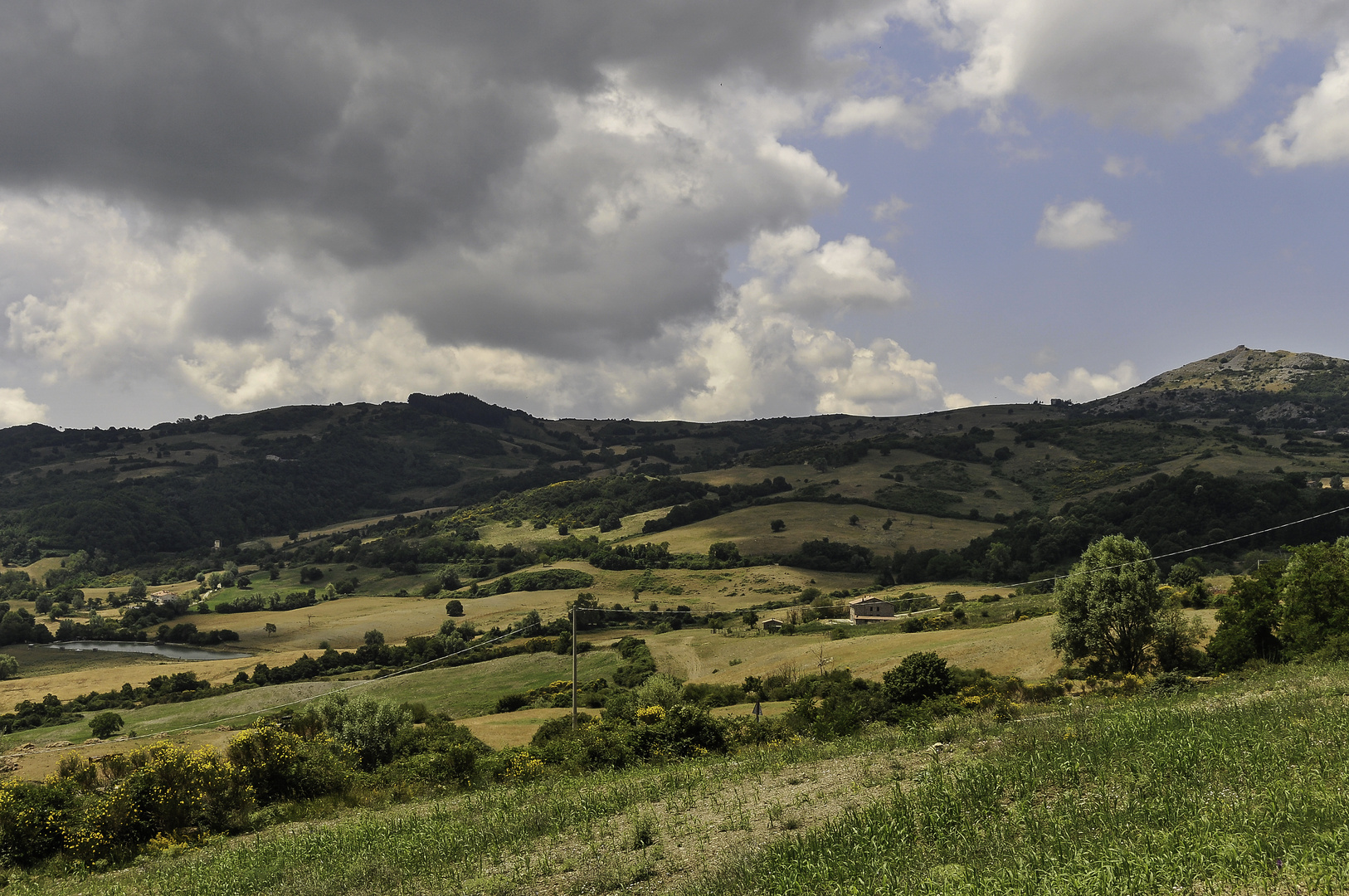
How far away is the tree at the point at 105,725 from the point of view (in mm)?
60812

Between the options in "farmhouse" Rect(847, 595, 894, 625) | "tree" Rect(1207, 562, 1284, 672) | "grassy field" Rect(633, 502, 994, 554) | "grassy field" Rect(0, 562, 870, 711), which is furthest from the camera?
"grassy field" Rect(633, 502, 994, 554)

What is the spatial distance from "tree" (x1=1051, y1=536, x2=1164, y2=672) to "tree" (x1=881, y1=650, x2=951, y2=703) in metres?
11.9

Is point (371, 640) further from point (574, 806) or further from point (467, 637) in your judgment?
point (574, 806)

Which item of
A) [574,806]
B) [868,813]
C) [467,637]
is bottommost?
[467,637]

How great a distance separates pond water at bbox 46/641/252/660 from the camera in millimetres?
117644

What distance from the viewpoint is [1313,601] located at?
36.0m

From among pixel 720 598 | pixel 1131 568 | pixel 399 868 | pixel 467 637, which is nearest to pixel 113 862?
pixel 399 868

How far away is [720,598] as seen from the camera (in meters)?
118

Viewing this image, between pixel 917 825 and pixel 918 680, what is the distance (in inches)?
1044

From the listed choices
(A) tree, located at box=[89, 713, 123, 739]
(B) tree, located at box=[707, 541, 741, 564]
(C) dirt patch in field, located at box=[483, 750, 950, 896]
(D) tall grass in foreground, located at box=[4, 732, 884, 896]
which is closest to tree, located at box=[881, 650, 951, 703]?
(D) tall grass in foreground, located at box=[4, 732, 884, 896]

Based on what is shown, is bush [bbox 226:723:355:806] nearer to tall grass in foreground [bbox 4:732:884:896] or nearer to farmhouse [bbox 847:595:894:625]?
tall grass in foreground [bbox 4:732:884:896]

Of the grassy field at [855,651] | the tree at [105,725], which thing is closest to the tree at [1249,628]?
the grassy field at [855,651]

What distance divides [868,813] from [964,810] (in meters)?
1.53

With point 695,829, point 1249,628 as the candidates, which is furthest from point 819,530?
point 695,829
